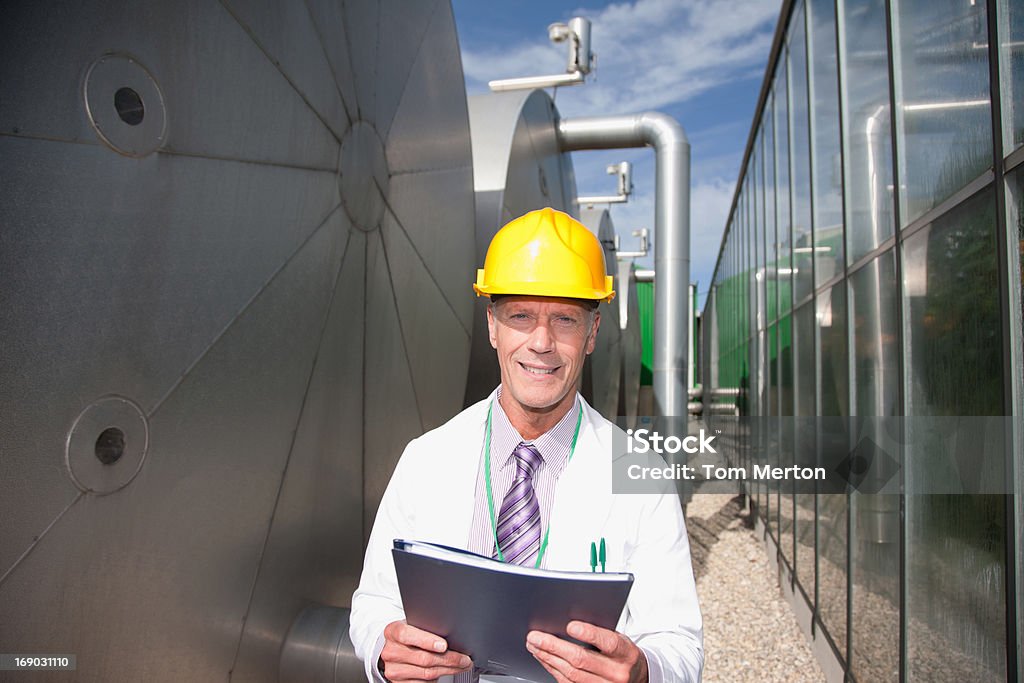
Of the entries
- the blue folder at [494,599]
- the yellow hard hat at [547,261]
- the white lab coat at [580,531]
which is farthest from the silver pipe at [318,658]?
the yellow hard hat at [547,261]

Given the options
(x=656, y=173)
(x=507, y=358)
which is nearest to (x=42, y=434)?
(x=507, y=358)

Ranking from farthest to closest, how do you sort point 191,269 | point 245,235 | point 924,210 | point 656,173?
point 656,173, point 924,210, point 245,235, point 191,269

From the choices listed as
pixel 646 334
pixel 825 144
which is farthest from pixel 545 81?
pixel 646 334

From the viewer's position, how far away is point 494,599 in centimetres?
167

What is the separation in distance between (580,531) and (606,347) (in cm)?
1132

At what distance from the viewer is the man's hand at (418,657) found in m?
1.80

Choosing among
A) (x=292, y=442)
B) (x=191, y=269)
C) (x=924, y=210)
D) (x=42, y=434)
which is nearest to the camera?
(x=42, y=434)

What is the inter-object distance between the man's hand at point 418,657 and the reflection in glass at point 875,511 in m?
3.00

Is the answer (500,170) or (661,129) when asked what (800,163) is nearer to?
(500,170)

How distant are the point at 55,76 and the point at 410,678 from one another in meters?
1.87

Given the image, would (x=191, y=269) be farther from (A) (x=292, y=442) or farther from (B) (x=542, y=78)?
(B) (x=542, y=78)

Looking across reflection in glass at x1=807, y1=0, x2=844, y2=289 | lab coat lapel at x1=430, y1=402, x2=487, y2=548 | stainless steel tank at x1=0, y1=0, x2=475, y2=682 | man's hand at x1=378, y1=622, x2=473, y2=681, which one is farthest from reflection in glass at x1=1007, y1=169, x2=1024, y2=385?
reflection in glass at x1=807, y1=0, x2=844, y2=289

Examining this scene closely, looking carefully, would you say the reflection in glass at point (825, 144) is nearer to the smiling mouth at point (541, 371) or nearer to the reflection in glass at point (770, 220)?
the reflection in glass at point (770, 220)

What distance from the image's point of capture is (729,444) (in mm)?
17750
